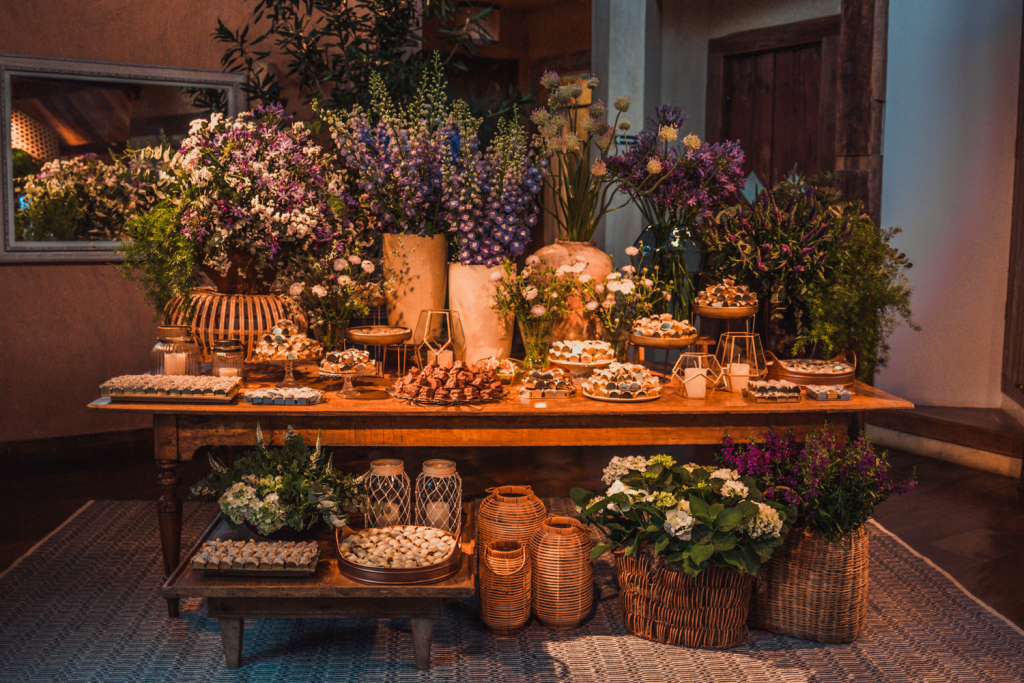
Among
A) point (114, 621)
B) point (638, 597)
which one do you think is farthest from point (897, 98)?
point (114, 621)

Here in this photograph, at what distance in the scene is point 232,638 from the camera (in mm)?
2664

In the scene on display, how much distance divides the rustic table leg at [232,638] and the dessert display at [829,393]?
6.72 feet

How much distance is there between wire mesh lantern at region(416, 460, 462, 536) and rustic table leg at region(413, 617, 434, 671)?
1.15 ft

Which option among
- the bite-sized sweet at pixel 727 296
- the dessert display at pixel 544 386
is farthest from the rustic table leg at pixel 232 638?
the bite-sized sweet at pixel 727 296

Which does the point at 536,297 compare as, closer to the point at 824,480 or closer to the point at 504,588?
the point at 504,588

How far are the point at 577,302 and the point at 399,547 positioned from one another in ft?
4.23

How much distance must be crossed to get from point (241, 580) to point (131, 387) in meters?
0.82

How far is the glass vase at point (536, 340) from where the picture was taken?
11.1 ft

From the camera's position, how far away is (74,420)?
512 cm

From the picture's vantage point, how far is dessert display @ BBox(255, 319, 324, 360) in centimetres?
311

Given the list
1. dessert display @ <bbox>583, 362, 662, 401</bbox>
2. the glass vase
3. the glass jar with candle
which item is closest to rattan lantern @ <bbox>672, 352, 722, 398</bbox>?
dessert display @ <bbox>583, 362, 662, 401</bbox>

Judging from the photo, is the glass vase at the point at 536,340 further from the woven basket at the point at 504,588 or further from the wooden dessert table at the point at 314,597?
the wooden dessert table at the point at 314,597

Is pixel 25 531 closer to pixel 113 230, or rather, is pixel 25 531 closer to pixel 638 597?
Answer: pixel 113 230

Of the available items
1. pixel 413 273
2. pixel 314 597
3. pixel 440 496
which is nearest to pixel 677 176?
pixel 413 273
